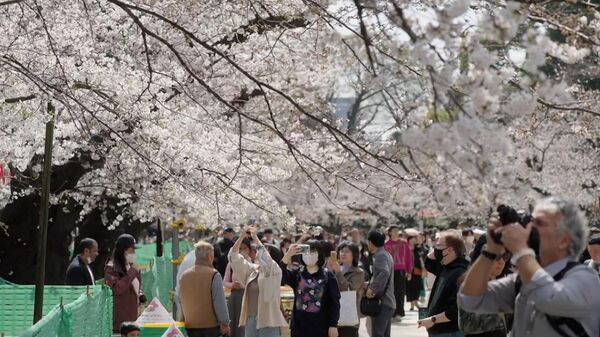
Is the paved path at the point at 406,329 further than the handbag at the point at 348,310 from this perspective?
Yes

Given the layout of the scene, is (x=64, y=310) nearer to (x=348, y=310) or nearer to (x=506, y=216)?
(x=348, y=310)

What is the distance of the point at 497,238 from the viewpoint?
5.32m

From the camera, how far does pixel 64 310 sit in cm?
958

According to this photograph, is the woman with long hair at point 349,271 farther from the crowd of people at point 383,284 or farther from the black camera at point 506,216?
the black camera at point 506,216

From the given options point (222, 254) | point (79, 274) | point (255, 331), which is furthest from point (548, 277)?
point (222, 254)

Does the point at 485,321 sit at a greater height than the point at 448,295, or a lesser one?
lesser

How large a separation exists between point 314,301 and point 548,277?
22.7 ft

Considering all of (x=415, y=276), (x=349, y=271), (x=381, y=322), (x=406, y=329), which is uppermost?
(x=415, y=276)

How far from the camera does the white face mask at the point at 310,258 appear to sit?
12.1m

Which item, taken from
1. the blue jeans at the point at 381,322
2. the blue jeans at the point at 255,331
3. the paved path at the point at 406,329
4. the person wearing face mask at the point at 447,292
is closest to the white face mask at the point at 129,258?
the blue jeans at the point at 255,331

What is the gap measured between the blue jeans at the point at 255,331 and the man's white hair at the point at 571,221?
7.23 metres

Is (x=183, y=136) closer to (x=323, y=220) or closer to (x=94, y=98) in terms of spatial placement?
(x=94, y=98)

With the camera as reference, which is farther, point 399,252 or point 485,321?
point 399,252

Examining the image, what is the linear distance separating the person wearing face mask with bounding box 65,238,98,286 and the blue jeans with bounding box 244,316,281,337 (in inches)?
89.6
